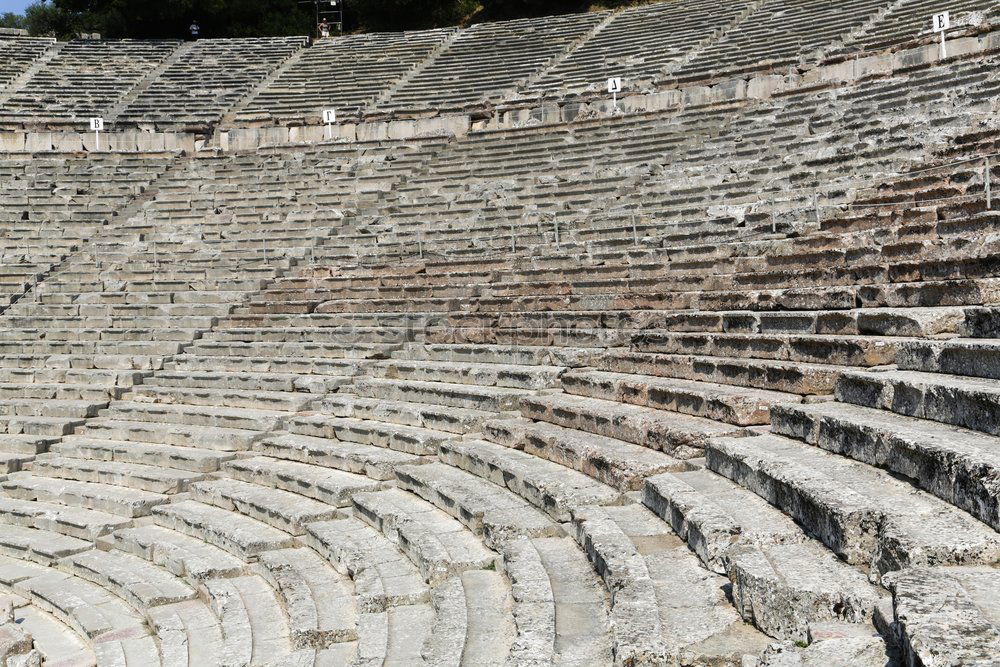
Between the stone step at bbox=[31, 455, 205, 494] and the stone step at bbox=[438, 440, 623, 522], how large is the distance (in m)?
3.00

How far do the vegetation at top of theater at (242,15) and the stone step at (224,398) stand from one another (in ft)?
105

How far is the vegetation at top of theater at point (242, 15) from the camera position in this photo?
4059 centimetres

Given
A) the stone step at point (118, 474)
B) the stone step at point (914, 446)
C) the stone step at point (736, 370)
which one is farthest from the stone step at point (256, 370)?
the stone step at point (914, 446)

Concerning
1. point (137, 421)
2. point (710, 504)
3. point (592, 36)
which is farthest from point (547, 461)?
point (592, 36)

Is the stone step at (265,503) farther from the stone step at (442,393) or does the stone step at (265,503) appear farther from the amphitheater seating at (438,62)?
the amphitheater seating at (438,62)

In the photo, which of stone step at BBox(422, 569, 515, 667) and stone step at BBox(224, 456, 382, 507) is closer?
stone step at BBox(422, 569, 515, 667)

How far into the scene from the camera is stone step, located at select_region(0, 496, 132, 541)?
28.6 feet

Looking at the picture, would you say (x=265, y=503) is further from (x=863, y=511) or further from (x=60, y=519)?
(x=863, y=511)

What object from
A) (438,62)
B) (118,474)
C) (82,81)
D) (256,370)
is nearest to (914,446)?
(118,474)

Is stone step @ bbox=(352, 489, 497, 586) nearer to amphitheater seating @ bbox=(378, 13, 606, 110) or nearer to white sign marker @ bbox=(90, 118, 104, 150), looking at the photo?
amphitheater seating @ bbox=(378, 13, 606, 110)

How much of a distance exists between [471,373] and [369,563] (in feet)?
13.0

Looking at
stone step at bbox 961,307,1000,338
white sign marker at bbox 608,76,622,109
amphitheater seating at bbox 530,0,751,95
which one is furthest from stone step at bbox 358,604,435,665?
amphitheater seating at bbox 530,0,751,95

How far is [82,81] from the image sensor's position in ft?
93.7

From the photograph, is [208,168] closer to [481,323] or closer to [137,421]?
[137,421]
